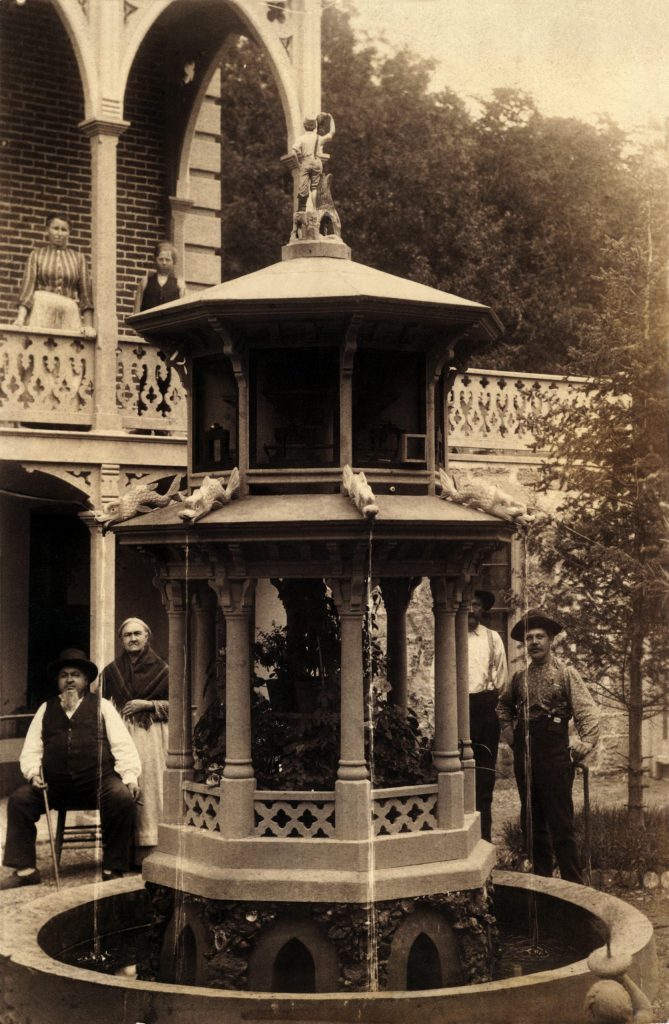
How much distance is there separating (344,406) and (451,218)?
17.8 meters

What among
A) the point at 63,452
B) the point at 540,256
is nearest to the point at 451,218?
the point at 540,256

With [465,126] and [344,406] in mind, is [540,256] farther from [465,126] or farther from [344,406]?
[344,406]

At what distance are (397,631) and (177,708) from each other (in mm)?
1280

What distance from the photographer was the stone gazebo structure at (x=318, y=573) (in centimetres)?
639

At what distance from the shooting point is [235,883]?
21.0 ft

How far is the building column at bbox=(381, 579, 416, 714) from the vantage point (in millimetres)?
7531

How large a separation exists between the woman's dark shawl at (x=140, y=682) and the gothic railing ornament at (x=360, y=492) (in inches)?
146

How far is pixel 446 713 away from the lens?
6867 millimetres

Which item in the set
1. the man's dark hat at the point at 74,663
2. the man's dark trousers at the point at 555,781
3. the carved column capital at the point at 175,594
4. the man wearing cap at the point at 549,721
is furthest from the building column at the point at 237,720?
the man's dark trousers at the point at 555,781

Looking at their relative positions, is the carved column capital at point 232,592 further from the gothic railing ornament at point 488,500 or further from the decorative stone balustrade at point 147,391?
the decorative stone balustrade at point 147,391

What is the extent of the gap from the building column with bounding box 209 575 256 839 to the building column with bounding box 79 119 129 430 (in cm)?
597

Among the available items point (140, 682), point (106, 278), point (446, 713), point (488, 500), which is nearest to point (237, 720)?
point (446, 713)

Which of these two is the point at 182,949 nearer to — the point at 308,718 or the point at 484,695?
the point at 308,718

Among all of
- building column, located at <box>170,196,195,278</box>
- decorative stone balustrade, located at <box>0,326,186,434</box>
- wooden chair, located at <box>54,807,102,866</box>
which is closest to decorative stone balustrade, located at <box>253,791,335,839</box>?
wooden chair, located at <box>54,807,102,866</box>
